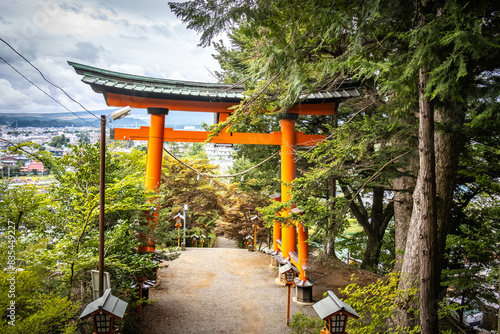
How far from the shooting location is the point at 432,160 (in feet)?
9.35

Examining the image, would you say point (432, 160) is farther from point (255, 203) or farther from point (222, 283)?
point (255, 203)

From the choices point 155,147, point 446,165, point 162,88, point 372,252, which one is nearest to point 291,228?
→ point 372,252

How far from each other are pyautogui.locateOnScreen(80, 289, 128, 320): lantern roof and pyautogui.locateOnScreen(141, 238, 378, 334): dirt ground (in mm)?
2506

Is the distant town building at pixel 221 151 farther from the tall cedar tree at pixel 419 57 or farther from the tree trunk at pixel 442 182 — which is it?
the tree trunk at pixel 442 182

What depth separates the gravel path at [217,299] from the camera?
18.0ft

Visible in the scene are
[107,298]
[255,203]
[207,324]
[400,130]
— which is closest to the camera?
[107,298]

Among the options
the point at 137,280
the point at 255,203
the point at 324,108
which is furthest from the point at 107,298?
the point at 255,203

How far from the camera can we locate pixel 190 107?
6734 millimetres

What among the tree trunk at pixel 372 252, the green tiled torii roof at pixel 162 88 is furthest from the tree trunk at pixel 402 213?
the tree trunk at pixel 372 252

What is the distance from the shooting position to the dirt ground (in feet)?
18.1

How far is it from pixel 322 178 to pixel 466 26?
2521 mm

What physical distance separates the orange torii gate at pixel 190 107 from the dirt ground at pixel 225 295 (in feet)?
3.37

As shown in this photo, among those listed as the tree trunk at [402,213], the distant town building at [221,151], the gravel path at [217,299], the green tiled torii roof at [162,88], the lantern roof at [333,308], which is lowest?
the gravel path at [217,299]

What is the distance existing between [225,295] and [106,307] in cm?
437
